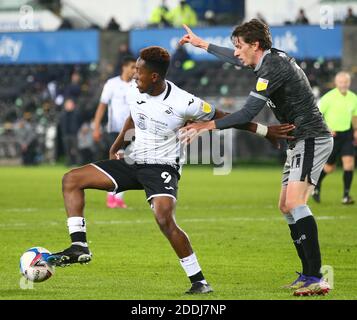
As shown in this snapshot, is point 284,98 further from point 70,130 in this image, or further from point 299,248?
point 70,130

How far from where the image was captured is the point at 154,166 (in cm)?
984

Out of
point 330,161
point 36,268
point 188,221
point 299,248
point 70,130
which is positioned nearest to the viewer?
point 36,268

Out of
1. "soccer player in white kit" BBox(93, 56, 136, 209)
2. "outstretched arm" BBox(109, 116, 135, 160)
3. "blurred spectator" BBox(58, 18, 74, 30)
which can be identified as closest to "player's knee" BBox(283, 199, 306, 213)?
"outstretched arm" BBox(109, 116, 135, 160)

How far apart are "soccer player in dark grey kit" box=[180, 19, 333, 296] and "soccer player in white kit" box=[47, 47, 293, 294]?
35cm

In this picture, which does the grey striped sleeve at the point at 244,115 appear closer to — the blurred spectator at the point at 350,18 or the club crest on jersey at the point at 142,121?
the club crest on jersey at the point at 142,121

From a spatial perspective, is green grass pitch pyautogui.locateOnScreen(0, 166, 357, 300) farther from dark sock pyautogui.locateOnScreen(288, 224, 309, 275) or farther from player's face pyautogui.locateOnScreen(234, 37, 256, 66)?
player's face pyautogui.locateOnScreen(234, 37, 256, 66)

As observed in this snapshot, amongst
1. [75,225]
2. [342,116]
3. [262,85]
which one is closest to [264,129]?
[262,85]

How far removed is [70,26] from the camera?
34688mm

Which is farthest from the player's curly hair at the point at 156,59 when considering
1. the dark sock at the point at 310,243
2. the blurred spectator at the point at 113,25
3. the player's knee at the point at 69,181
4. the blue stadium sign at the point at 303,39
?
the blurred spectator at the point at 113,25

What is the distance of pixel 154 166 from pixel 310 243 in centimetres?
156

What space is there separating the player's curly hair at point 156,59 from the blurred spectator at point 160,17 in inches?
929

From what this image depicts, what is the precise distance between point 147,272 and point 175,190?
1.51 metres
